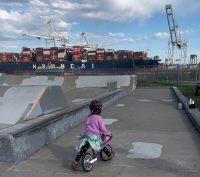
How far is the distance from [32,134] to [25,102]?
187 centimetres

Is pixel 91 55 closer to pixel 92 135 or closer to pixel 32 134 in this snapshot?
pixel 32 134

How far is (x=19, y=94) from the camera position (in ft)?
29.9

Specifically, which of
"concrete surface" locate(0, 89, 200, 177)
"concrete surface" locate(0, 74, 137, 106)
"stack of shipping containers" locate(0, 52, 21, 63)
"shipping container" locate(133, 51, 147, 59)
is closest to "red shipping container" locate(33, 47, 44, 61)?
"stack of shipping containers" locate(0, 52, 21, 63)

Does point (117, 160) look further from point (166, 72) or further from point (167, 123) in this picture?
point (166, 72)

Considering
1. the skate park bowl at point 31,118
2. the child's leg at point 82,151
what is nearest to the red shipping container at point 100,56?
Answer: the skate park bowl at point 31,118

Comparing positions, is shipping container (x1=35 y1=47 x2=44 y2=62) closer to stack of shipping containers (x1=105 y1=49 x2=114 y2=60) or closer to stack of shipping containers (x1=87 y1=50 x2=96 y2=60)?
stack of shipping containers (x1=87 y1=50 x2=96 y2=60)

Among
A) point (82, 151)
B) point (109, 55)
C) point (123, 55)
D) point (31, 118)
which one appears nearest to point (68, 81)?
point (31, 118)

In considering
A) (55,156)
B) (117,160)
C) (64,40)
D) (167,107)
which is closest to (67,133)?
(55,156)

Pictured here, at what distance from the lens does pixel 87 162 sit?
18.9 ft

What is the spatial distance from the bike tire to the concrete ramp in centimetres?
258

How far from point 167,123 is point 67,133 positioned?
125 inches

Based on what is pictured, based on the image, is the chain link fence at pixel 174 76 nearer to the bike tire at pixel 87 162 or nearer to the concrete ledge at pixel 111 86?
the concrete ledge at pixel 111 86

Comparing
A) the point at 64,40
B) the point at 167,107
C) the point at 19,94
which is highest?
the point at 64,40

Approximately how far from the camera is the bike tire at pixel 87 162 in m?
5.71
